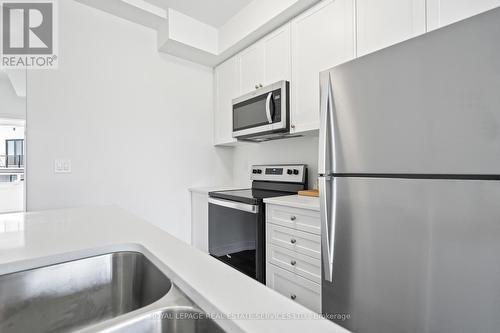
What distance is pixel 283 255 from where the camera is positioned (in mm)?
1613

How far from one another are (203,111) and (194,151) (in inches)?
19.9

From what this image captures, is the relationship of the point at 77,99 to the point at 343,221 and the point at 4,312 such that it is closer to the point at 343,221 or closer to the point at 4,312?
the point at 4,312

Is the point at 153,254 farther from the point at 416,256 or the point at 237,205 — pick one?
the point at 237,205

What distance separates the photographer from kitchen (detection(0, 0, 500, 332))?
777 millimetres

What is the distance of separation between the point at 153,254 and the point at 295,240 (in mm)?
1015

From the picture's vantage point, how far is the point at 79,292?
761 mm

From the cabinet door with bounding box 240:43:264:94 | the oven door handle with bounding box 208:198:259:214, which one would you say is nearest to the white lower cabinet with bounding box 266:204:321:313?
the oven door handle with bounding box 208:198:259:214

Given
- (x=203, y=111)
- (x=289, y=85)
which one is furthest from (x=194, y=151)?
(x=289, y=85)

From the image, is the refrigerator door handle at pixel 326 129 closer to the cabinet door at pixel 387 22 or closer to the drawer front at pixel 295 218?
the drawer front at pixel 295 218

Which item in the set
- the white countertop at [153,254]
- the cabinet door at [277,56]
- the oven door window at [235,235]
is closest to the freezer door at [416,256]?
the white countertop at [153,254]

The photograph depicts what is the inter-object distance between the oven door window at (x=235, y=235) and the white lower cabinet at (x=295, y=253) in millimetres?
145

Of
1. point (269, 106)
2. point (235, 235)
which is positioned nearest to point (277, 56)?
point (269, 106)

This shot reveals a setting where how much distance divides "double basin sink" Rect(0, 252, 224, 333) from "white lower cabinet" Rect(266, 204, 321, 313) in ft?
3.19

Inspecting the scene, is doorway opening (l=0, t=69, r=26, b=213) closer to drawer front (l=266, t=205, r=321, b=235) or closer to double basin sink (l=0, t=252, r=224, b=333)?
double basin sink (l=0, t=252, r=224, b=333)
